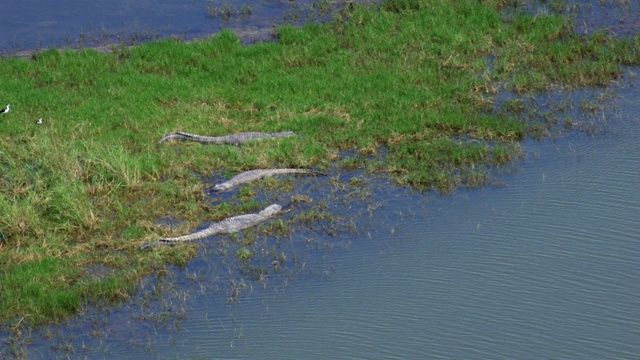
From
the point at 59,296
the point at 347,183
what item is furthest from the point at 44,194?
the point at 347,183

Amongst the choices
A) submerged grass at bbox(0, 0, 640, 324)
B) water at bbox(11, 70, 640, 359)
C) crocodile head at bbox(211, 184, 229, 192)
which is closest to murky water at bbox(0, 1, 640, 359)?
water at bbox(11, 70, 640, 359)

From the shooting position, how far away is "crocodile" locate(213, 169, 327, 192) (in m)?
9.95

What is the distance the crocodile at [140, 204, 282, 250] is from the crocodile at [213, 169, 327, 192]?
0.62 meters

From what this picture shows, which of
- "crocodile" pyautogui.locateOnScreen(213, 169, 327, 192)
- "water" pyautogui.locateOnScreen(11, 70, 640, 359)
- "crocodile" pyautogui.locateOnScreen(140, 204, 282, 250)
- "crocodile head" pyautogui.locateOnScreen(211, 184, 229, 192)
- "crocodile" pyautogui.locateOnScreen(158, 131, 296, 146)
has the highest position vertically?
"crocodile" pyautogui.locateOnScreen(158, 131, 296, 146)

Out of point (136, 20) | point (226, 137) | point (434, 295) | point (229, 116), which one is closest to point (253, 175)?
point (226, 137)

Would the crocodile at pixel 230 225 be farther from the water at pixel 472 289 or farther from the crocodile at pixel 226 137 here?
the crocodile at pixel 226 137

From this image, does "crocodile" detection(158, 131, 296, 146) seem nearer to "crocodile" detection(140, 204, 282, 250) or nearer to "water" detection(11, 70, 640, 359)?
"crocodile" detection(140, 204, 282, 250)

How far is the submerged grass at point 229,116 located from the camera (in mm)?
8984

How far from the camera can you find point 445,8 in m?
14.3

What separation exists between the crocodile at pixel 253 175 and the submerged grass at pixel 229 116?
220 millimetres

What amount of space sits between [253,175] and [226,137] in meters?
1.02

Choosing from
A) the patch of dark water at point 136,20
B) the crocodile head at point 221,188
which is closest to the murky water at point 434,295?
the crocodile head at point 221,188

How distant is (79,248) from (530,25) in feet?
24.8

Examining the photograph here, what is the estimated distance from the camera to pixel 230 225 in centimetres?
920
